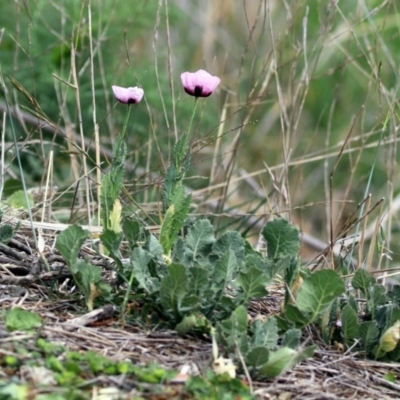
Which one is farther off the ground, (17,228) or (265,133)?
(17,228)

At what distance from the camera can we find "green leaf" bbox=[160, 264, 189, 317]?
71.1 inches

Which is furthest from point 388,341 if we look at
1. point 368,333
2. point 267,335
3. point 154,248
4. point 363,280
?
point 154,248

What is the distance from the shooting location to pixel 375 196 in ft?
16.7

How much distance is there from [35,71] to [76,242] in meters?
2.42

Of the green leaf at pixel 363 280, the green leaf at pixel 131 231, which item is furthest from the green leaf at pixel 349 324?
the green leaf at pixel 131 231

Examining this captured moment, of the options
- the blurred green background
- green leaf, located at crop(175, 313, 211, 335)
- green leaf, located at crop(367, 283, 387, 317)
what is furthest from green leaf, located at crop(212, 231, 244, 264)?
the blurred green background

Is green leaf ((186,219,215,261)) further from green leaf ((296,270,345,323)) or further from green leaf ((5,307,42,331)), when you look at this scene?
green leaf ((5,307,42,331))

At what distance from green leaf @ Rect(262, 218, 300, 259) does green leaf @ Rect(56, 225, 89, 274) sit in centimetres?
46

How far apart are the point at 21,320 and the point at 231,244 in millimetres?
580

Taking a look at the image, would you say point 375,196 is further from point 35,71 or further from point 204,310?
point 204,310

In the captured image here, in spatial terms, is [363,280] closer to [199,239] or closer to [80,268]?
[199,239]

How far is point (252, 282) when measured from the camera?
74.4 inches

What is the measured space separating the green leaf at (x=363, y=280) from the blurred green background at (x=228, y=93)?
555 mm

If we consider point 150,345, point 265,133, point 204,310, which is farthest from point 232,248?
point 265,133
